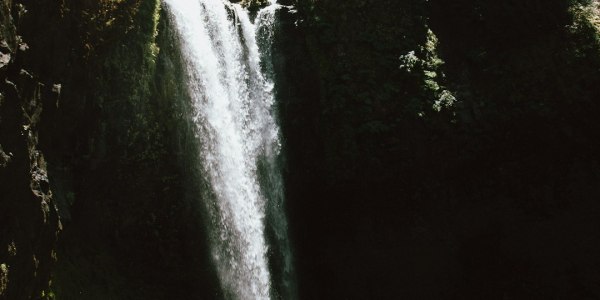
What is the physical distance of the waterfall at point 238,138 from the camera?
7.86 m

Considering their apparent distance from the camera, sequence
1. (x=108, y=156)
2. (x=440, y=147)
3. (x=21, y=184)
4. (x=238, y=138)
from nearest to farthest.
→ 1. (x=21, y=184)
2. (x=108, y=156)
3. (x=238, y=138)
4. (x=440, y=147)

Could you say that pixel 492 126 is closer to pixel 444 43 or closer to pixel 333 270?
pixel 444 43

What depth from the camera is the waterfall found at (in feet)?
25.8

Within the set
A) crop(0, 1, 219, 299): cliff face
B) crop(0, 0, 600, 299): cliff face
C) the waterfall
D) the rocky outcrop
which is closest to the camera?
the rocky outcrop

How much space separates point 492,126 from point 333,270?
14.6 ft

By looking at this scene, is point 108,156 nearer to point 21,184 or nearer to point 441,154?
point 21,184

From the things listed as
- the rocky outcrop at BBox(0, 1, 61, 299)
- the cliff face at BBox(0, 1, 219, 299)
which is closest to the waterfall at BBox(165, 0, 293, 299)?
the cliff face at BBox(0, 1, 219, 299)

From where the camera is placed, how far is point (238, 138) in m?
8.60

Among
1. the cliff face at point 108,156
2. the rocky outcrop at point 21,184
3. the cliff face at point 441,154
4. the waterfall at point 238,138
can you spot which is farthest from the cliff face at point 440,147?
the rocky outcrop at point 21,184

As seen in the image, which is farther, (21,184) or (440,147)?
(440,147)

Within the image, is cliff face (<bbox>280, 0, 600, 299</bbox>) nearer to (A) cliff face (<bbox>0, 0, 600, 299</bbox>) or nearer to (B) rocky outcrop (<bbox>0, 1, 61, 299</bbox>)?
(A) cliff face (<bbox>0, 0, 600, 299</bbox>)

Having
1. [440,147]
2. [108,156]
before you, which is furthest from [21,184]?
[440,147]

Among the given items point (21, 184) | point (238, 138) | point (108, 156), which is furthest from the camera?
point (238, 138)

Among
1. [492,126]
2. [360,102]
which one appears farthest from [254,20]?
[492,126]
